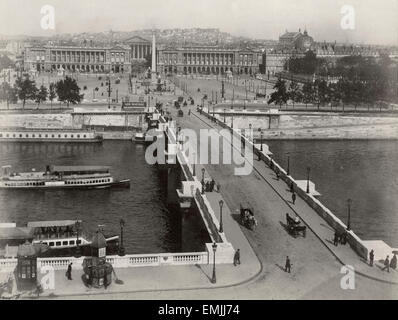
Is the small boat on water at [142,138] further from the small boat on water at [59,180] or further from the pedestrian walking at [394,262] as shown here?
the pedestrian walking at [394,262]

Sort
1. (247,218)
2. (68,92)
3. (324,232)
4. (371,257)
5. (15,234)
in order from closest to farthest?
(371,257), (324,232), (247,218), (15,234), (68,92)

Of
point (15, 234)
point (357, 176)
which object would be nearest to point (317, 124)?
point (357, 176)

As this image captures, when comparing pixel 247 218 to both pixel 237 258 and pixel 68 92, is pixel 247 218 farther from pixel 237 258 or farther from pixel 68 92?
pixel 68 92

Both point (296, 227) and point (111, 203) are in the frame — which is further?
point (111, 203)

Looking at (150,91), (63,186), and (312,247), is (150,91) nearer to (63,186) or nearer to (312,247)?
(63,186)

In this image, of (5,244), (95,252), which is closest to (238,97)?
(5,244)

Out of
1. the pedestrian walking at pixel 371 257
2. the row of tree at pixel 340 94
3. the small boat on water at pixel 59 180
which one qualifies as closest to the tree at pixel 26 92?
the row of tree at pixel 340 94
